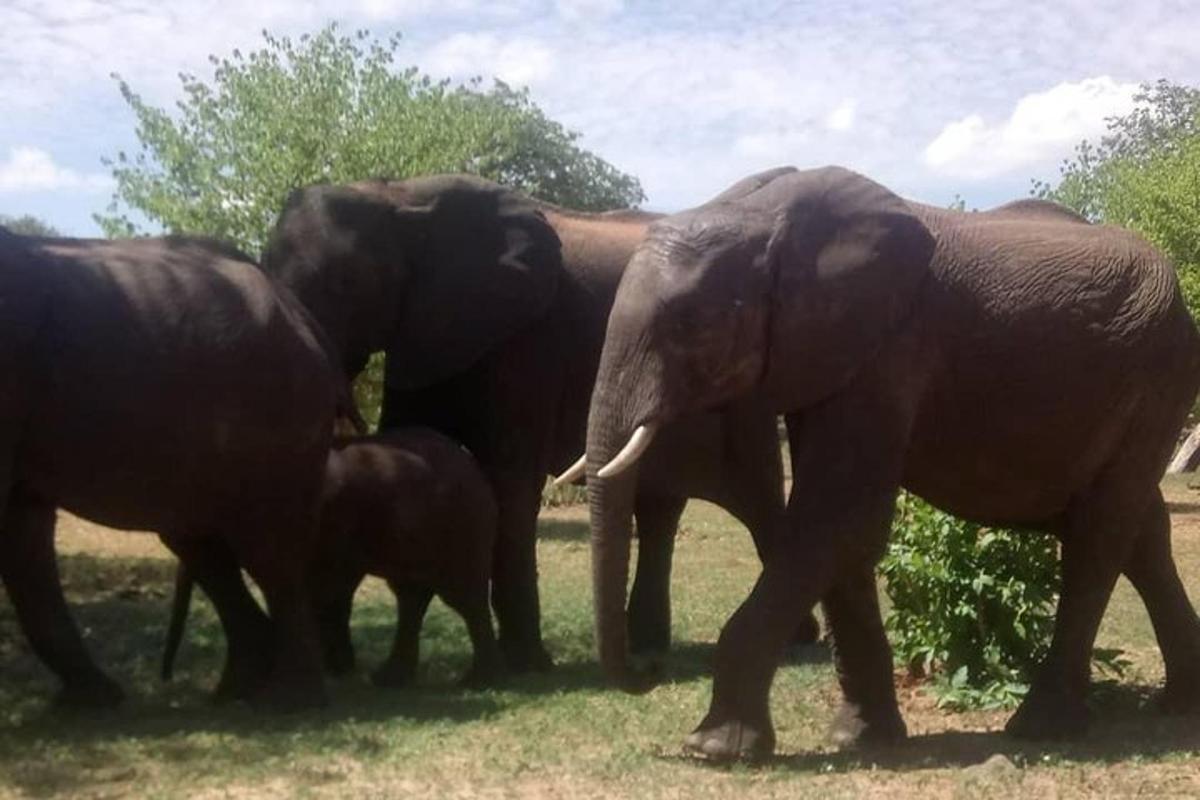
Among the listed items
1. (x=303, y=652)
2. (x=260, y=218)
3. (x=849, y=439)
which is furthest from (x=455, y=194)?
(x=260, y=218)

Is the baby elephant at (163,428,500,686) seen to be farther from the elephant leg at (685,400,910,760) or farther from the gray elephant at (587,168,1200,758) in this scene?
the elephant leg at (685,400,910,760)

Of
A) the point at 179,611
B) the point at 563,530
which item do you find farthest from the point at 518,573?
the point at 563,530

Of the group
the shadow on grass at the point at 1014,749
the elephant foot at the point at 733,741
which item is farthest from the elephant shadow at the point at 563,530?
the elephant foot at the point at 733,741

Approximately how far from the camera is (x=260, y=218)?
20.8 m

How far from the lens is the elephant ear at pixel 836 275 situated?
693cm

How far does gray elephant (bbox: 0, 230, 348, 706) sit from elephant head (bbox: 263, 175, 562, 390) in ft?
4.09

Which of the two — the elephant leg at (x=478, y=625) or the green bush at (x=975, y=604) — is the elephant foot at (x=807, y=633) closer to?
the green bush at (x=975, y=604)

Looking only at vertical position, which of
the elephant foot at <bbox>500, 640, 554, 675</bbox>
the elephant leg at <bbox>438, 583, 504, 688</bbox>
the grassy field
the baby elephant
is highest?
the baby elephant

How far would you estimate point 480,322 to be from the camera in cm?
1024

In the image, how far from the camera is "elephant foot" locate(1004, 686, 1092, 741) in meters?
7.61

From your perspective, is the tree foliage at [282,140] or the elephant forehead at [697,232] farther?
the tree foliage at [282,140]

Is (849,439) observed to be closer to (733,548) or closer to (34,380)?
(34,380)

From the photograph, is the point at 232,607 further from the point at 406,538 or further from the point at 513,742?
the point at 513,742

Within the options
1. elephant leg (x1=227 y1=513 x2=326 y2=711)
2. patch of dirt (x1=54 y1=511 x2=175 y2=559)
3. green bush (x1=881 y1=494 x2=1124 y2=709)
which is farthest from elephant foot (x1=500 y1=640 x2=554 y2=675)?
patch of dirt (x1=54 y1=511 x2=175 y2=559)
